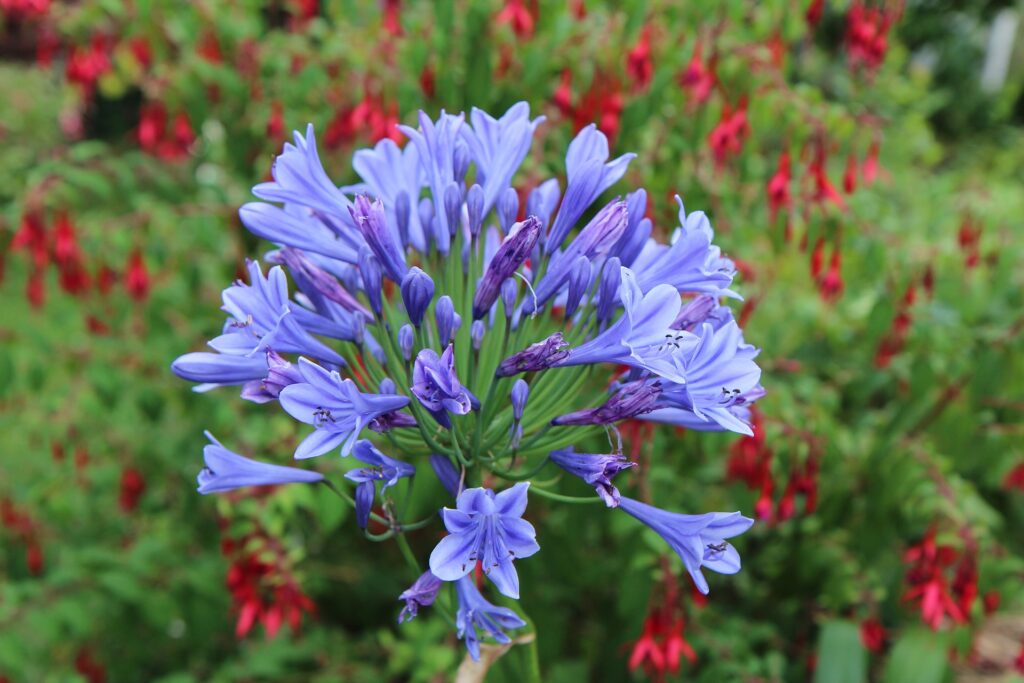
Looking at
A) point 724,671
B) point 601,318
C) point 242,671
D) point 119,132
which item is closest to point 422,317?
point 601,318

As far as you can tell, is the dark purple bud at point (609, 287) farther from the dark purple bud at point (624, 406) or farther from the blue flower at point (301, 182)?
the blue flower at point (301, 182)

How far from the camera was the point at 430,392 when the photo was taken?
1.26 metres

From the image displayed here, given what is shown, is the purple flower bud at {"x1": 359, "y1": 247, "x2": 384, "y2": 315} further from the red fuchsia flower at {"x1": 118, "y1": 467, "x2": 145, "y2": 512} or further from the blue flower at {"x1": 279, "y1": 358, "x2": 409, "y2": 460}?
the red fuchsia flower at {"x1": 118, "y1": 467, "x2": 145, "y2": 512}

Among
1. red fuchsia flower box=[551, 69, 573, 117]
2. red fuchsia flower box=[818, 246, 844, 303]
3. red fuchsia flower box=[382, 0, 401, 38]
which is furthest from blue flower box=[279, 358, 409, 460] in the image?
red fuchsia flower box=[382, 0, 401, 38]

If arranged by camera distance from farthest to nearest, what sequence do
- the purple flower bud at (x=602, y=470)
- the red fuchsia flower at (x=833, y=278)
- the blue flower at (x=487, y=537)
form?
the red fuchsia flower at (x=833, y=278) → the purple flower bud at (x=602, y=470) → the blue flower at (x=487, y=537)

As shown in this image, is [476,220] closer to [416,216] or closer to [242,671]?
[416,216]

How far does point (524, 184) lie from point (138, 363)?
1763 mm

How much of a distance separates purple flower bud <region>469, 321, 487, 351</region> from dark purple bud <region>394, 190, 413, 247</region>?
21cm

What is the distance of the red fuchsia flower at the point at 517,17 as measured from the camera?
2555 millimetres

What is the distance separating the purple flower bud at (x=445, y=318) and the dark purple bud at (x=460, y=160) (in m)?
0.25

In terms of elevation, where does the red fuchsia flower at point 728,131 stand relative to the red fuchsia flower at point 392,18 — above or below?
below

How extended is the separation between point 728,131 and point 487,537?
5.89 feet

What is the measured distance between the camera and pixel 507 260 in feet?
4.35

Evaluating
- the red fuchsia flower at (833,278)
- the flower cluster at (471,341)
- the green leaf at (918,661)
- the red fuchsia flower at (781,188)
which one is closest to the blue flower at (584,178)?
the flower cluster at (471,341)
